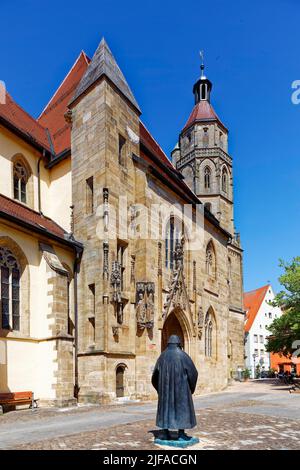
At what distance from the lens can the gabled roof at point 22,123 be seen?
18.2 m

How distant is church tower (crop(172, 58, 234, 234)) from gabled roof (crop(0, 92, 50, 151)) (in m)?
20.4

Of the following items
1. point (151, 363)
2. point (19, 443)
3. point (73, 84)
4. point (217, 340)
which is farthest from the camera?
point (217, 340)

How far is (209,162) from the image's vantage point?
41.5m

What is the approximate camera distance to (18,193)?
18.6 m

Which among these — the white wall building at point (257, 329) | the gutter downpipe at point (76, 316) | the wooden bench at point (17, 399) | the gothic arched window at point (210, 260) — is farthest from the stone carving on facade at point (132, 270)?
the white wall building at point (257, 329)

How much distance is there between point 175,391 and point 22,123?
1649cm

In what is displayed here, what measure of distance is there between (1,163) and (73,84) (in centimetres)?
850

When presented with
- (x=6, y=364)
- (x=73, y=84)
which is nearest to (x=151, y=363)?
(x=6, y=364)

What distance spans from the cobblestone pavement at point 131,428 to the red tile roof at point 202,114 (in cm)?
3236

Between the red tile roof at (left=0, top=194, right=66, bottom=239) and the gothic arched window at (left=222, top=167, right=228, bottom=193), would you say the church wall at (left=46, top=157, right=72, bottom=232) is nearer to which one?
the red tile roof at (left=0, top=194, right=66, bottom=239)

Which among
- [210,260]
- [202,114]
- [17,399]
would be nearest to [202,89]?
[202,114]

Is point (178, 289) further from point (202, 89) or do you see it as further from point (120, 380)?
point (202, 89)

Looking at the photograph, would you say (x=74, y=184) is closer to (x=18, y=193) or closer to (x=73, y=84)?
(x=18, y=193)

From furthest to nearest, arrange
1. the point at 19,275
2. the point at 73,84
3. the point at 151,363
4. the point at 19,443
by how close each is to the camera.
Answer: the point at 73,84, the point at 151,363, the point at 19,275, the point at 19,443
